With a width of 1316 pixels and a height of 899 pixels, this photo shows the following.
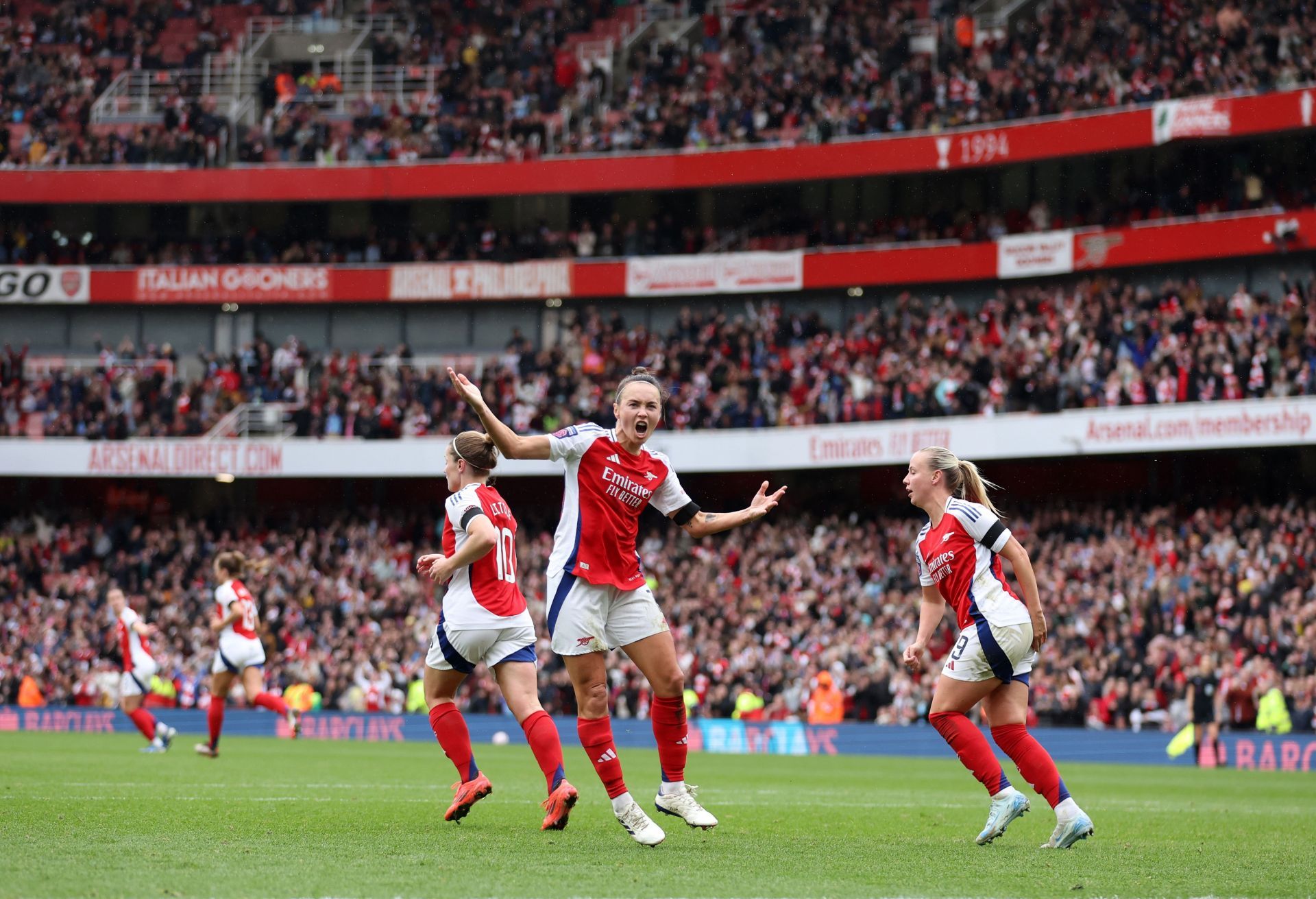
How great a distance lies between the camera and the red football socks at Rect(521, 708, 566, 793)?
881cm

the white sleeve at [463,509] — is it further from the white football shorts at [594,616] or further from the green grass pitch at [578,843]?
the green grass pitch at [578,843]

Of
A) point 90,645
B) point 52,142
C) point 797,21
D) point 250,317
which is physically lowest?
point 90,645

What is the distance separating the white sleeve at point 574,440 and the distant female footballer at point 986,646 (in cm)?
192

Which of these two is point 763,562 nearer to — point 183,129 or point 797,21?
point 797,21

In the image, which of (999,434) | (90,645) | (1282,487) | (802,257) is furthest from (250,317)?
(1282,487)

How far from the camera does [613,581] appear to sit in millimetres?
8609

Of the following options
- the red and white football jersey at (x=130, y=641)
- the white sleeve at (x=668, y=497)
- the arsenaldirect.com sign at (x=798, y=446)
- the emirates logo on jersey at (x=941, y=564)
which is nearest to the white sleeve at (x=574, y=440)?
the white sleeve at (x=668, y=497)

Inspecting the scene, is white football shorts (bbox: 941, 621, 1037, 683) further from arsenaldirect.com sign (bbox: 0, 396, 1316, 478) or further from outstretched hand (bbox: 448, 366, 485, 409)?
arsenaldirect.com sign (bbox: 0, 396, 1316, 478)

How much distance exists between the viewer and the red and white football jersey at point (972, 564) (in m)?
8.80

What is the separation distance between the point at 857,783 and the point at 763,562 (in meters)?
15.8

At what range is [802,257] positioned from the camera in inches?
1465

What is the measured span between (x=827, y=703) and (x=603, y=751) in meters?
19.7

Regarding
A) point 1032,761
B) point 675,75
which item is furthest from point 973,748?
point 675,75

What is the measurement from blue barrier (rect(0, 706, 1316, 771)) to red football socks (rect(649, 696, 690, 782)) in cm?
1608
